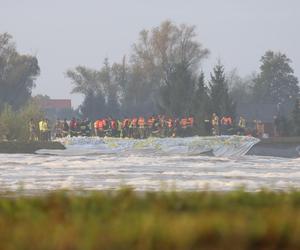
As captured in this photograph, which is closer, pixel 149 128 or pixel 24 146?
pixel 24 146

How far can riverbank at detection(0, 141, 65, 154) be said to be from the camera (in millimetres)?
36875

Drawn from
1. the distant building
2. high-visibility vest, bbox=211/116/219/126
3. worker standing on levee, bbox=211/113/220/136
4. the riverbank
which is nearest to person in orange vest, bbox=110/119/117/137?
worker standing on levee, bbox=211/113/220/136

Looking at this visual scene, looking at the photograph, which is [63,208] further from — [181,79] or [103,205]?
[181,79]

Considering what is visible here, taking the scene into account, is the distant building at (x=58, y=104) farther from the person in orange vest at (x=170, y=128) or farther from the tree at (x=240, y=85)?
the person in orange vest at (x=170, y=128)

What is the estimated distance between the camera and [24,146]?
37.5m

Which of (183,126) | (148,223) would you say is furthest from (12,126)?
(148,223)

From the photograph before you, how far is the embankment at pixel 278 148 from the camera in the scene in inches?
1346

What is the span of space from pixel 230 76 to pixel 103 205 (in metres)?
96.4

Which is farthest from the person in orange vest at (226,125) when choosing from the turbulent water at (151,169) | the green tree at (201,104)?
the turbulent water at (151,169)

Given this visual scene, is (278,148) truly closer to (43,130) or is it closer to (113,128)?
(113,128)

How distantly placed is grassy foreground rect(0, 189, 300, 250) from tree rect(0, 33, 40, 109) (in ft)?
229

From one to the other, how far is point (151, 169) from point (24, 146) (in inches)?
614

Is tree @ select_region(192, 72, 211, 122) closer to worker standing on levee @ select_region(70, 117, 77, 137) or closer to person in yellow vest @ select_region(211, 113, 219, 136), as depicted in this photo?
person in yellow vest @ select_region(211, 113, 219, 136)

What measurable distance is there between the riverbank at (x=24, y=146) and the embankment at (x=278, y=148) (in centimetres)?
872
